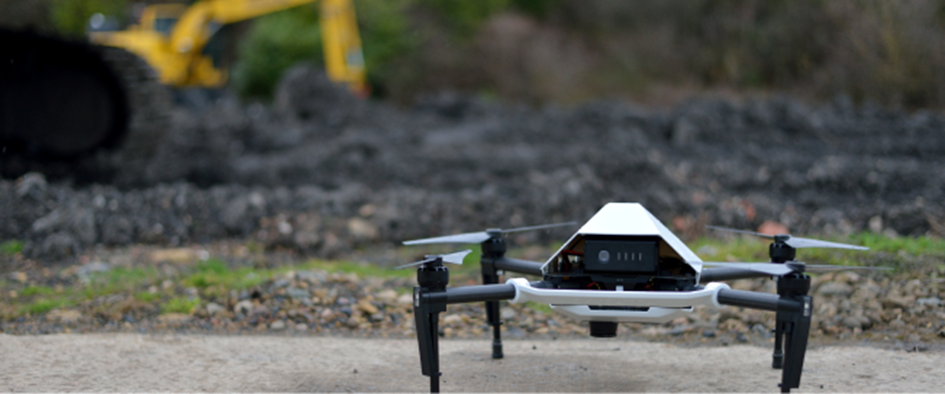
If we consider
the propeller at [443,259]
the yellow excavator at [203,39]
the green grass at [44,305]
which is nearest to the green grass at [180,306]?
the green grass at [44,305]

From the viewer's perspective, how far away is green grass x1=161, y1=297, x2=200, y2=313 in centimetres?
580

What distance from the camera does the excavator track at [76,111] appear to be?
10266mm

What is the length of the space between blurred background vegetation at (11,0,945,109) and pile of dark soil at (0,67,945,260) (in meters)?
1.90

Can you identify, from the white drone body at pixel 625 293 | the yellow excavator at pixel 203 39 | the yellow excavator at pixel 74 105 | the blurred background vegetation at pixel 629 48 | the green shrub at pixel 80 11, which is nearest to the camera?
the white drone body at pixel 625 293

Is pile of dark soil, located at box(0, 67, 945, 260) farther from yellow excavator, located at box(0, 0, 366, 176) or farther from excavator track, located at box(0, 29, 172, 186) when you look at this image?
yellow excavator, located at box(0, 0, 366, 176)

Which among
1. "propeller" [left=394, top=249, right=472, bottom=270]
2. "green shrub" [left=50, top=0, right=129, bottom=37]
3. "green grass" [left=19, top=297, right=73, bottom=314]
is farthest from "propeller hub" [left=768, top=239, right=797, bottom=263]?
"green shrub" [left=50, top=0, right=129, bottom=37]

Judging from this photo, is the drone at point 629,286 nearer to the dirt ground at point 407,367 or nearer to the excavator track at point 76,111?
the dirt ground at point 407,367

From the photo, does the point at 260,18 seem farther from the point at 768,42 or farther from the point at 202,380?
the point at 202,380

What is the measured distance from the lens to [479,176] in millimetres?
11062

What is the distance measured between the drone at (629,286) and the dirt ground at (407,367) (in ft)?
1.74

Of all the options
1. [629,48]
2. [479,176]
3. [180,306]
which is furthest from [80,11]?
[180,306]

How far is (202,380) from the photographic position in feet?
14.1

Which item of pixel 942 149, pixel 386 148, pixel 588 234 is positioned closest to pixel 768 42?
pixel 942 149

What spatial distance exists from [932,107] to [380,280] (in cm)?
1172
